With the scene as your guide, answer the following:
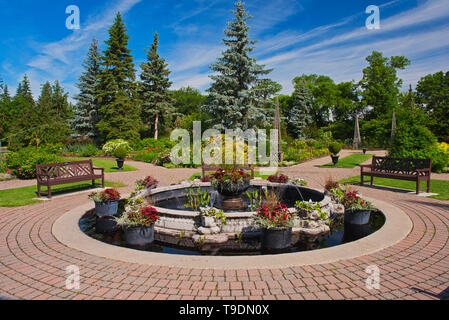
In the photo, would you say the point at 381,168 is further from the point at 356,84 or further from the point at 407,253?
the point at 356,84

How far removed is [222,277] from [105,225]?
3337 mm

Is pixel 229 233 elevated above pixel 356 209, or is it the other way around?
pixel 356 209

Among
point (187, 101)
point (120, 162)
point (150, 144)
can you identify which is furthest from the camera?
point (187, 101)

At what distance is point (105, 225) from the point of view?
541 cm

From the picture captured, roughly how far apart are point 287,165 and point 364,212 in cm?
1325

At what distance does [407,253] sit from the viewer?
12.0 ft

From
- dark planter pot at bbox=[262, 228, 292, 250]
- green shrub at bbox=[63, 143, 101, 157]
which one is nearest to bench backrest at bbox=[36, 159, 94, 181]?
dark planter pot at bbox=[262, 228, 292, 250]

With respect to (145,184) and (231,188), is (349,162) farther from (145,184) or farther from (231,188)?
(145,184)

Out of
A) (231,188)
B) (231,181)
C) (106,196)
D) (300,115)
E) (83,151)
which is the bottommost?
(106,196)

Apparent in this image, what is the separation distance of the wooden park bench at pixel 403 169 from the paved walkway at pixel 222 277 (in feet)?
14.1

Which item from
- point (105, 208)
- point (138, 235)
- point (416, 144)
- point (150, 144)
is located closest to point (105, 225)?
point (105, 208)

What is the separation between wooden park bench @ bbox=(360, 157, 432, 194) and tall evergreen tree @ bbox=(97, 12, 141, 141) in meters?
23.2
